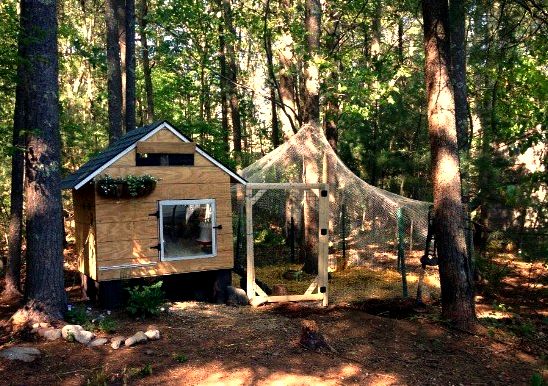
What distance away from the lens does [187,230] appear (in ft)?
26.1

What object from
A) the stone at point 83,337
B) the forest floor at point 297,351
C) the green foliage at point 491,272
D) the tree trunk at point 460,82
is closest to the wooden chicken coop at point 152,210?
the forest floor at point 297,351

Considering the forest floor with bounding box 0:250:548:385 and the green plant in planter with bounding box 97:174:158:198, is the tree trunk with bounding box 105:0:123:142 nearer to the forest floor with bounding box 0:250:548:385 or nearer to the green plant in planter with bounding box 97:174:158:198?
the green plant in planter with bounding box 97:174:158:198

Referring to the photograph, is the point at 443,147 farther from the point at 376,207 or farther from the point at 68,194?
the point at 68,194

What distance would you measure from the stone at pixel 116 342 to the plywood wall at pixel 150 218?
193cm

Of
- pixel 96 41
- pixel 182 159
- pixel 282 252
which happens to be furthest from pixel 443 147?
pixel 96 41

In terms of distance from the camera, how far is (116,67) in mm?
12117

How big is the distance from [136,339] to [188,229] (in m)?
2.78

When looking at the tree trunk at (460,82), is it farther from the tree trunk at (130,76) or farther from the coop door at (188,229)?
the tree trunk at (130,76)

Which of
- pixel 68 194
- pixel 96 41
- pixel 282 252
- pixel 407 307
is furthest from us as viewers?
pixel 96 41

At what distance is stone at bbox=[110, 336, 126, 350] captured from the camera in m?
5.21

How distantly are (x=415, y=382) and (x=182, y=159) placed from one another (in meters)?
4.92

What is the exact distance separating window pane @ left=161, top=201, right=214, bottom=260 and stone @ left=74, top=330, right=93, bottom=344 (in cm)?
234

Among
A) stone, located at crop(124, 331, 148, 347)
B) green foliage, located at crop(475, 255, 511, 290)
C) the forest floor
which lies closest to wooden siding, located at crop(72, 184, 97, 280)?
the forest floor

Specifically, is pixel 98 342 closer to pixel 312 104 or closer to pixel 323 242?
pixel 323 242
